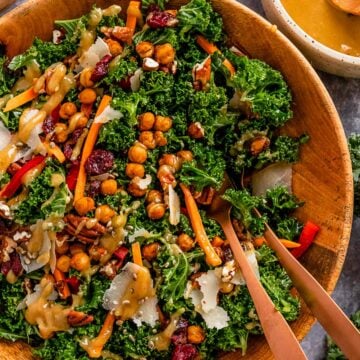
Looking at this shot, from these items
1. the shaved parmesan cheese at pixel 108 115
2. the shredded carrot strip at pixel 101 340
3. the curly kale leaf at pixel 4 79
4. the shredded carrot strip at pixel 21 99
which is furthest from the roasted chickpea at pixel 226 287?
the curly kale leaf at pixel 4 79

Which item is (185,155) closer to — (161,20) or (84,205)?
(84,205)

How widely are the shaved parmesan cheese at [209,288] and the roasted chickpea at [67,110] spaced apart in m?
0.89

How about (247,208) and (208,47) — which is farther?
(208,47)

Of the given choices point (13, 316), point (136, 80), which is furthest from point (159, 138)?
point (13, 316)

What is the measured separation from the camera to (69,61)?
3.41 m

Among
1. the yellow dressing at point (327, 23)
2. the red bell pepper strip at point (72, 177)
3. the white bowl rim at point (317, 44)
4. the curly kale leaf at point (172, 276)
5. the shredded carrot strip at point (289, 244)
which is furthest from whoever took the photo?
the yellow dressing at point (327, 23)

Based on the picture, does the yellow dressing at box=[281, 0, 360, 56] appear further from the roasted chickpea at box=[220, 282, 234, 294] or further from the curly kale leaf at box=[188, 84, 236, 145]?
the roasted chickpea at box=[220, 282, 234, 294]

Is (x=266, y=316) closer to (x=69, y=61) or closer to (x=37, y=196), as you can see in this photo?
(x=37, y=196)

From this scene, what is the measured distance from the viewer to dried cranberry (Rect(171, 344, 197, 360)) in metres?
3.24

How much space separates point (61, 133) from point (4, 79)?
420 millimetres

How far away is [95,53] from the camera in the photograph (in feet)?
10.9

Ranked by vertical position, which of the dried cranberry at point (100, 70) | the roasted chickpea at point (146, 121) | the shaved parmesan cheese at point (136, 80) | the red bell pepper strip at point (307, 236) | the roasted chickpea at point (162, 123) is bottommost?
the red bell pepper strip at point (307, 236)

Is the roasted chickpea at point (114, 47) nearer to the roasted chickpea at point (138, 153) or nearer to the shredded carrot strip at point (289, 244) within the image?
the roasted chickpea at point (138, 153)

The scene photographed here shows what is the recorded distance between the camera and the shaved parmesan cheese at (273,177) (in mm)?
3510
